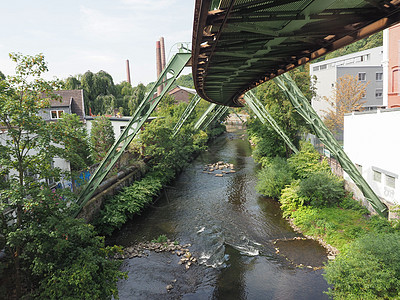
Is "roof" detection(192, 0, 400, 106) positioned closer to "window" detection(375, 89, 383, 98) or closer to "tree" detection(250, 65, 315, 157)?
"tree" detection(250, 65, 315, 157)

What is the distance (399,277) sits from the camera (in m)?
7.39

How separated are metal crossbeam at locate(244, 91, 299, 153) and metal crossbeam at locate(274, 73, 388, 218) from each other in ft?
14.0

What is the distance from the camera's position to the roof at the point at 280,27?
4.44 m

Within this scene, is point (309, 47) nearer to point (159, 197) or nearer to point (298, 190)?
point (298, 190)

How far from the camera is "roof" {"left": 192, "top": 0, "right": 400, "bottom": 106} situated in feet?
14.6

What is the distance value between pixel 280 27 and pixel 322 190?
37.4ft

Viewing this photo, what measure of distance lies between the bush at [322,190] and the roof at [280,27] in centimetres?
913

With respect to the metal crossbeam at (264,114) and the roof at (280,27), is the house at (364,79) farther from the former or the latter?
the roof at (280,27)

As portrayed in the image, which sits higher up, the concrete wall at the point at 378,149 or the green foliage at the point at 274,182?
the concrete wall at the point at 378,149

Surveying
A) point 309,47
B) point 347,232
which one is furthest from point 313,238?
point 309,47

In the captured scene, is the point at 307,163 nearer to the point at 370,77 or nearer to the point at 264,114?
the point at 264,114

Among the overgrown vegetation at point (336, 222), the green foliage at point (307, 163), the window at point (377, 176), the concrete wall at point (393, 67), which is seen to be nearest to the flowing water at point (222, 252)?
the overgrown vegetation at point (336, 222)

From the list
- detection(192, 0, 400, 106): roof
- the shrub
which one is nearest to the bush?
the shrub

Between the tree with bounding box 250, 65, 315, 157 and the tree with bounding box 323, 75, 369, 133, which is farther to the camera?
the tree with bounding box 323, 75, 369, 133
